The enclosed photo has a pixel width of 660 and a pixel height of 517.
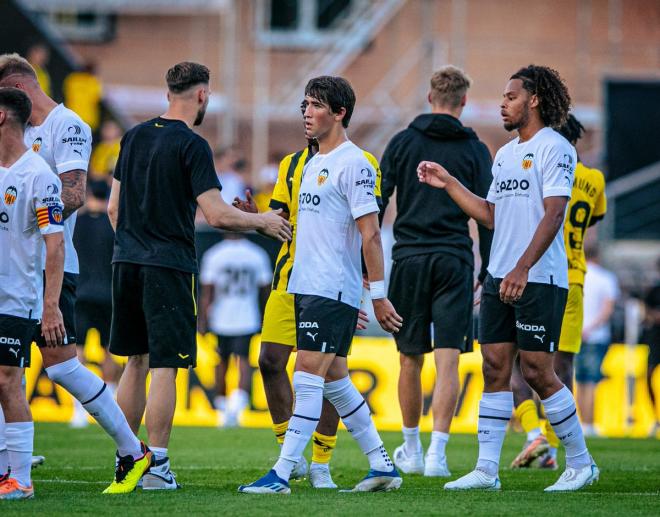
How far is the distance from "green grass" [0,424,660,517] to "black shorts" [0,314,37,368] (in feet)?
2.53

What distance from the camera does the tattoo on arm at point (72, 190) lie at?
7898 millimetres

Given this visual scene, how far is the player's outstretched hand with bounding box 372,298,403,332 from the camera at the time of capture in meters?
7.41

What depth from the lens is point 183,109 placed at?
780 cm

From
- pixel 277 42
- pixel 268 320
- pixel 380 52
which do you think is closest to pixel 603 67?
pixel 380 52

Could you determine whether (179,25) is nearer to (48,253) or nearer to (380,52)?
(380,52)

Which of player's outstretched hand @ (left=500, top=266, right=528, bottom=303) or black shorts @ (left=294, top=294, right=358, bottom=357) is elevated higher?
player's outstretched hand @ (left=500, top=266, right=528, bottom=303)

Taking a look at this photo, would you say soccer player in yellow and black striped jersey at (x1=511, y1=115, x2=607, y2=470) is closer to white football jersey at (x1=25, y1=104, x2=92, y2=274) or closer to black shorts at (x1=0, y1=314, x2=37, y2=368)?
white football jersey at (x1=25, y1=104, x2=92, y2=274)

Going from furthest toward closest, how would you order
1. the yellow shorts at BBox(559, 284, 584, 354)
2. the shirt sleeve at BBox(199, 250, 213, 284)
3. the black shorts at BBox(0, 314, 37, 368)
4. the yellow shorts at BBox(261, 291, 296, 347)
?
the shirt sleeve at BBox(199, 250, 213, 284)
the yellow shorts at BBox(559, 284, 584, 354)
the yellow shorts at BBox(261, 291, 296, 347)
the black shorts at BBox(0, 314, 37, 368)

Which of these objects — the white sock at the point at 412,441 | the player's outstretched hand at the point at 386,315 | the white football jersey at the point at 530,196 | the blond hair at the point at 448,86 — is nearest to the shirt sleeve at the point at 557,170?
the white football jersey at the point at 530,196

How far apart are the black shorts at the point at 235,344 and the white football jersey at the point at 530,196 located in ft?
27.5

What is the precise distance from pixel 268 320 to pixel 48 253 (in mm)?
1871

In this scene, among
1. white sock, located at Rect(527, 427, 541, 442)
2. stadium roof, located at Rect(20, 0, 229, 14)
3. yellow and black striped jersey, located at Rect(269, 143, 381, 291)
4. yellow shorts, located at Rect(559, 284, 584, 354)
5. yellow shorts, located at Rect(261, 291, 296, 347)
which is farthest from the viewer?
stadium roof, located at Rect(20, 0, 229, 14)

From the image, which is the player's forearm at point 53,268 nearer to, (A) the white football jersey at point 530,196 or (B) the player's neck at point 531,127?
(A) the white football jersey at point 530,196

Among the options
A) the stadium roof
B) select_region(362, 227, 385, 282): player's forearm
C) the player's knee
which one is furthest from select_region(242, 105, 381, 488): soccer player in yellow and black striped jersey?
the stadium roof
